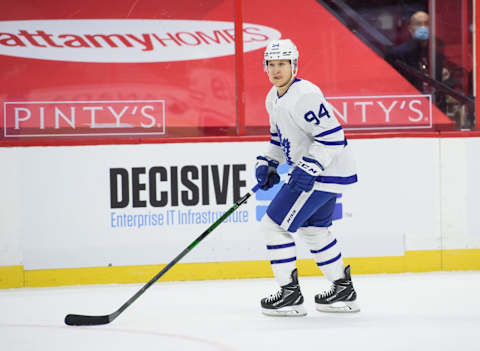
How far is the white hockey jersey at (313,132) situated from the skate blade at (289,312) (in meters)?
0.56

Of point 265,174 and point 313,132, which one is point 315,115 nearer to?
point 313,132

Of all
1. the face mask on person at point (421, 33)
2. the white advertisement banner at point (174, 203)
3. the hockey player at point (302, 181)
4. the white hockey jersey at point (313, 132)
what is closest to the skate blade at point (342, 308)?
the hockey player at point (302, 181)

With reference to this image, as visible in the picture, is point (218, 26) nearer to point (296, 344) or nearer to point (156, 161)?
point (156, 161)

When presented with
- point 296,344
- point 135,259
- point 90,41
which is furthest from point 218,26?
point 296,344

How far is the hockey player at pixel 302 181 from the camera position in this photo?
3.16 m

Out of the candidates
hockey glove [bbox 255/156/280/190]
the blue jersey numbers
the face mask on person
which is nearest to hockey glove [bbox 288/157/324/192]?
the blue jersey numbers

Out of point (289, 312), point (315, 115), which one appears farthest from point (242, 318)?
point (315, 115)

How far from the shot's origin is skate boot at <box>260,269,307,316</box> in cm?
329

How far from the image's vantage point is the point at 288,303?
10.8 ft

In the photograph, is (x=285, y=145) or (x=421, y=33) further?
(x=421, y=33)

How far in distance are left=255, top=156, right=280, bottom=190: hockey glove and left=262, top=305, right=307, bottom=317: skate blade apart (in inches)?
22.7

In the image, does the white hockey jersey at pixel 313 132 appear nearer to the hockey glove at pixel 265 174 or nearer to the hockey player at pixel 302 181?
the hockey player at pixel 302 181

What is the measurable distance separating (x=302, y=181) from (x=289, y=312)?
62 centimetres

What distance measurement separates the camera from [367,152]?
4.43 meters
